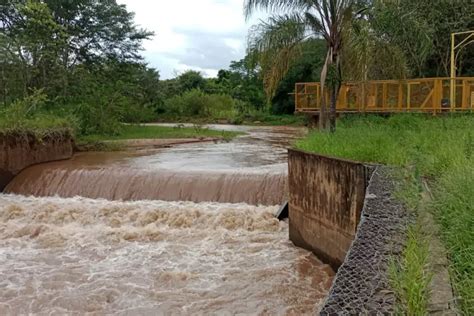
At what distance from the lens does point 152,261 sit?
743 cm

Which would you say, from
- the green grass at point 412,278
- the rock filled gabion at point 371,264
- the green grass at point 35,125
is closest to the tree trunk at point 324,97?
the rock filled gabion at point 371,264

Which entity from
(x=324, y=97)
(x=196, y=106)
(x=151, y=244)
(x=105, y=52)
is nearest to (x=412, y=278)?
(x=151, y=244)

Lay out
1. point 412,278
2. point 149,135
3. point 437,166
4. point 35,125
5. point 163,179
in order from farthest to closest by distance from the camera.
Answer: point 149,135 → point 35,125 → point 163,179 → point 437,166 → point 412,278

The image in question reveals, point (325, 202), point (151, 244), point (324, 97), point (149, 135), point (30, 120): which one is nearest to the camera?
point (325, 202)

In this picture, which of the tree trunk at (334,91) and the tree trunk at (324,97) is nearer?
the tree trunk at (324,97)

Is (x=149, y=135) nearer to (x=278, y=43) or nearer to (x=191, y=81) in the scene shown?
(x=278, y=43)

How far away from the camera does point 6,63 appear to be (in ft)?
59.4

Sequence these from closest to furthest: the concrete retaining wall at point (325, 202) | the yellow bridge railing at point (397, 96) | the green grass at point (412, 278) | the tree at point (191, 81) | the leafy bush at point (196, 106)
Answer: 1. the green grass at point (412, 278)
2. the concrete retaining wall at point (325, 202)
3. the yellow bridge railing at point (397, 96)
4. the leafy bush at point (196, 106)
5. the tree at point (191, 81)

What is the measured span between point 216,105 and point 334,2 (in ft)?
93.3

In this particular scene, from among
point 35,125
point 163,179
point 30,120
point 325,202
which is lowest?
point 163,179

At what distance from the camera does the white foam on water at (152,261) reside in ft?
19.6

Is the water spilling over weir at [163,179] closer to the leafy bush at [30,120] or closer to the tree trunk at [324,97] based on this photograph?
the leafy bush at [30,120]

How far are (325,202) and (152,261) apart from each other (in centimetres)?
286

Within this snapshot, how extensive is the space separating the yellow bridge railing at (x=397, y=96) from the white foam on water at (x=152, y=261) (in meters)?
6.82
